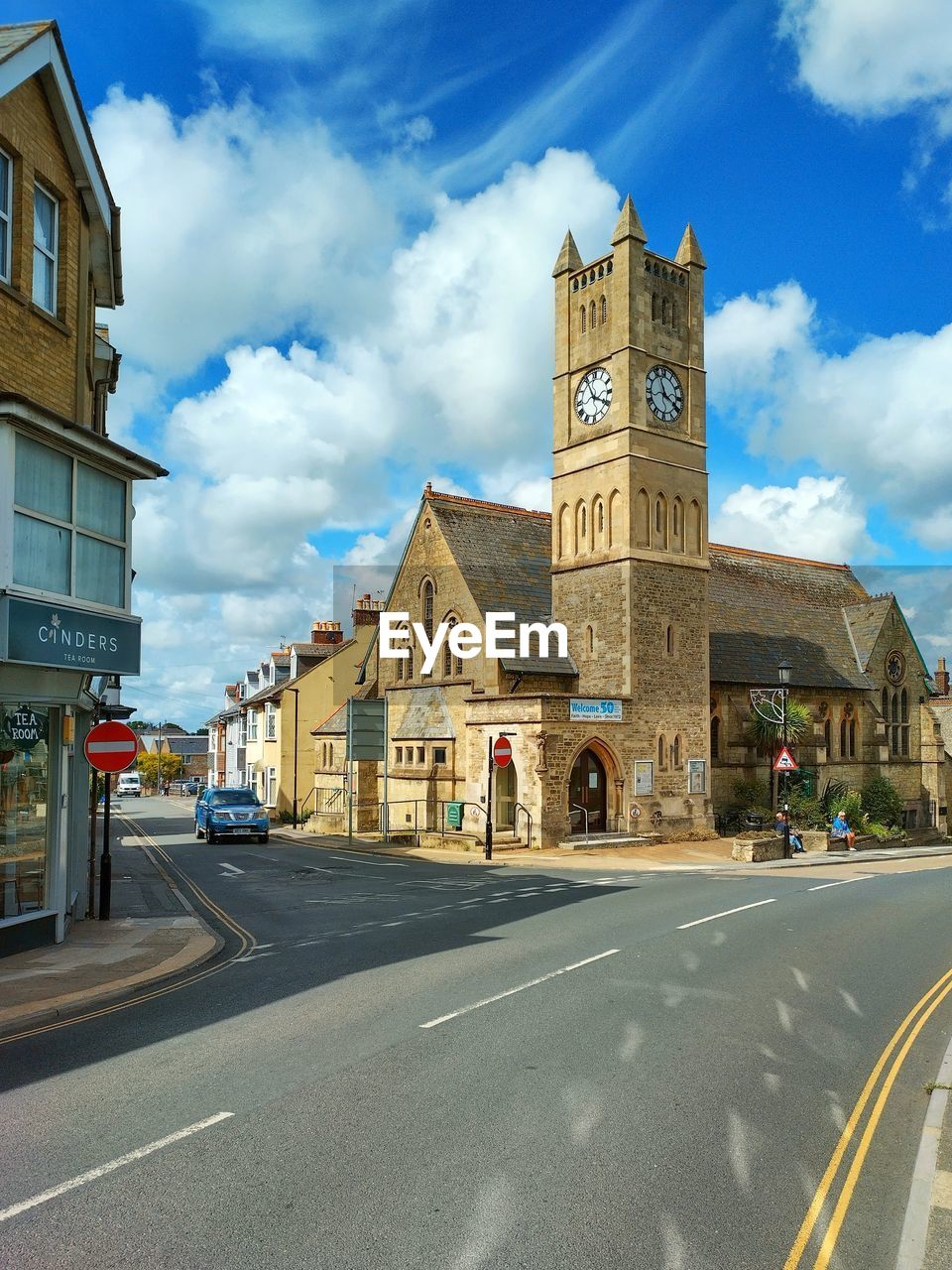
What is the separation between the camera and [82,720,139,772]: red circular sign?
1461 centimetres

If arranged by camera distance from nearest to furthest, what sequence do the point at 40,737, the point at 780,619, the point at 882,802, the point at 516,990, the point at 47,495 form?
the point at 516,990 < the point at 47,495 < the point at 40,737 < the point at 882,802 < the point at 780,619

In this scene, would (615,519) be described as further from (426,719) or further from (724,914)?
(724,914)

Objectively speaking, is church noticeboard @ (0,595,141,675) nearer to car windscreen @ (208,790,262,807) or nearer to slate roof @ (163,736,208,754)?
car windscreen @ (208,790,262,807)

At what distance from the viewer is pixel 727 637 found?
41625 mm

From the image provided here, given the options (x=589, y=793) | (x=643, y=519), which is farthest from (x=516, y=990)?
(x=643, y=519)

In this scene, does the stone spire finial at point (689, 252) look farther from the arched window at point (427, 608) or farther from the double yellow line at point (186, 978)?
the double yellow line at point (186, 978)

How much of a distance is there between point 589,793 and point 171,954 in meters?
21.7

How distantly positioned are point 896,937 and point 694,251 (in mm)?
28871

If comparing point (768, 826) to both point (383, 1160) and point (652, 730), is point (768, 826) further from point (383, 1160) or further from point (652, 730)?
point (383, 1160)

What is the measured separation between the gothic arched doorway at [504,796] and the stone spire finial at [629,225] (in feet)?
60.7

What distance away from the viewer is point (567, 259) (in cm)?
3694

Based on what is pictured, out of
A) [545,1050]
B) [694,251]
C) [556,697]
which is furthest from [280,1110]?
[694,251]

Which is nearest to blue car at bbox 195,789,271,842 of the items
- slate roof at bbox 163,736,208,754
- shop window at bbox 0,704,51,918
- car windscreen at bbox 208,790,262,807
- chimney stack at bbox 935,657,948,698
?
car windscreen at bbox 208,790,262,807

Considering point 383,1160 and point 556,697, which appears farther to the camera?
point 556,697
